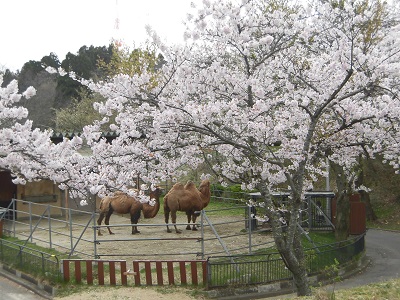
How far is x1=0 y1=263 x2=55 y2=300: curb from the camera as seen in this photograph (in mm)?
12492

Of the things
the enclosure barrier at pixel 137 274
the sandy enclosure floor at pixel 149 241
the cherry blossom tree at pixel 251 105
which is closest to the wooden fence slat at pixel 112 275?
the enclosure barrier at pixel 137 274

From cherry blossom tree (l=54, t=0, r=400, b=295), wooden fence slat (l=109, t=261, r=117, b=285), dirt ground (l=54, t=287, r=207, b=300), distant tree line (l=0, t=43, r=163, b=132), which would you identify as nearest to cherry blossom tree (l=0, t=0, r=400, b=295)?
cherry blossom tree (l=54, t=0, r=400, b=295)

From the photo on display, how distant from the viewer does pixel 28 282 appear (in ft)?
45.0

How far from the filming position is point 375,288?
8.49 m

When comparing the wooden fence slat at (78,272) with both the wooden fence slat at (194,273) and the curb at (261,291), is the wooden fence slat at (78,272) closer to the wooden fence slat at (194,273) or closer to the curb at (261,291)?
the wooden fence slat at (194,273)

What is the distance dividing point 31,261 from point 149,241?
4434mm

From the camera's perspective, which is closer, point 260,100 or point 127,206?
point 260,100

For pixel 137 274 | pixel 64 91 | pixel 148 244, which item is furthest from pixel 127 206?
pixel 64 91

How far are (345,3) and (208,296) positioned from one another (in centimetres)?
720

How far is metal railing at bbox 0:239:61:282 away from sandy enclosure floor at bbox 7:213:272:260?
3.12 ft

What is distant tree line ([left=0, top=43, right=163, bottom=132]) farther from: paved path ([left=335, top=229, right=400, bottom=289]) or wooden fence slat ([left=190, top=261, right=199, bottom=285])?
wooden fence slat ([left=190, top=261, right=199, bottom=285])

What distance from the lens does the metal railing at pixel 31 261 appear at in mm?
12944

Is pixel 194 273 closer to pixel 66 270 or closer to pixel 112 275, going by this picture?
pixel 112 275

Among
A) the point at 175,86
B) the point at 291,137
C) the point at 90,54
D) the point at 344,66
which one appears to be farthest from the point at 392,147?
the point at 90,54
